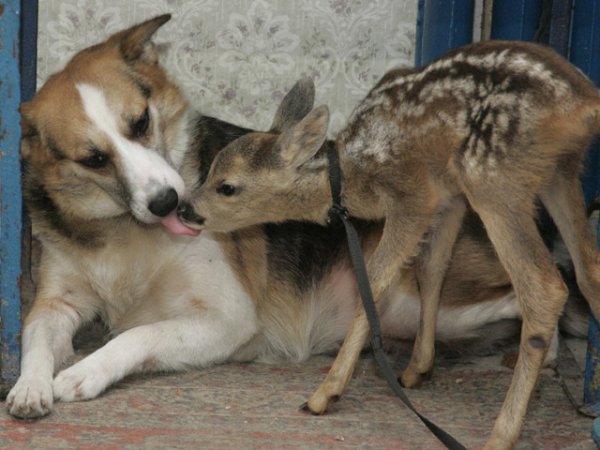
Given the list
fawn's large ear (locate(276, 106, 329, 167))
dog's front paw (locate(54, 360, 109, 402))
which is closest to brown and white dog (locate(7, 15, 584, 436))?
dog's front paw (locate(54, 360, 109, 402))

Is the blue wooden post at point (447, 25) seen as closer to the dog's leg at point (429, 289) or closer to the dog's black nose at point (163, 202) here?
the dog's leg at point (429, 289)

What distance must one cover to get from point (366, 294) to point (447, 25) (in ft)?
5.79

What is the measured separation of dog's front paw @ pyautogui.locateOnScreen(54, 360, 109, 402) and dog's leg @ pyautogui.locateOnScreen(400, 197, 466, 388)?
3.39 feet

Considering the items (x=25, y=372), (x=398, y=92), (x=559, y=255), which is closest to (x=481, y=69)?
(x=398, y=92)

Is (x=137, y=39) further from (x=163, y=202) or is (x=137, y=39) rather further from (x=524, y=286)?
(x=524, y=286)

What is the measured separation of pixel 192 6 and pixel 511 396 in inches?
112

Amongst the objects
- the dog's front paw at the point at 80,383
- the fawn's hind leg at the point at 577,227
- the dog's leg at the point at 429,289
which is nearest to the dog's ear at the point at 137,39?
the dog's front paw at the point at 80,383

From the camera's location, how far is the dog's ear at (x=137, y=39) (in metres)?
3.30

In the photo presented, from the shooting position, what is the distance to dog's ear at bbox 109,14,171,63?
3.30 m

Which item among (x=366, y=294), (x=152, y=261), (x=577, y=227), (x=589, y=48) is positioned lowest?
(x=152, y=261)

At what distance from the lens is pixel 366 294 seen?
109 inches

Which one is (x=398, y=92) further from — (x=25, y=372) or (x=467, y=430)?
(x=25, y=372)

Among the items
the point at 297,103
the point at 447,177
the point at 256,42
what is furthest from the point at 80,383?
the point at 256,42

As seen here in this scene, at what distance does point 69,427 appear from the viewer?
2779 millimetres
